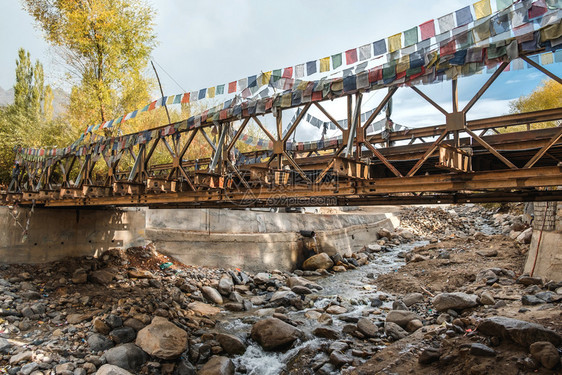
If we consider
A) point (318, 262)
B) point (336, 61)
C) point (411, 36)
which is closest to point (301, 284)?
point (318, 262)

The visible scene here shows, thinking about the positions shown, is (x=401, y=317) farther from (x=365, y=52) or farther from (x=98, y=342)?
(x=98, y=342)

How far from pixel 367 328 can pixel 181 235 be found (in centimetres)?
1016

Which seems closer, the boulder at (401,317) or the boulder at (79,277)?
the boulder at (401,317)

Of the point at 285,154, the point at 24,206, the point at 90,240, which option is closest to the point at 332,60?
the point at 285,154

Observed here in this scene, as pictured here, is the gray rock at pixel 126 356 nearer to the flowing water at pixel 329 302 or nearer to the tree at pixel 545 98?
the flowing water at pixel 329 302

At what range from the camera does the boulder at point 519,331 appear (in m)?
6.62

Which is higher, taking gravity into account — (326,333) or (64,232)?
(64,232)

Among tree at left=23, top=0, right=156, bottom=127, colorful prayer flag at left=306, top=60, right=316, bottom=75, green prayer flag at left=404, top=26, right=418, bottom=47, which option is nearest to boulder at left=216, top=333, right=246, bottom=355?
colorful prayer flag at left=306, top=60, right=316, bottom=75

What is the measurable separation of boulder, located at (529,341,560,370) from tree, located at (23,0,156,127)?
19481 millimetres

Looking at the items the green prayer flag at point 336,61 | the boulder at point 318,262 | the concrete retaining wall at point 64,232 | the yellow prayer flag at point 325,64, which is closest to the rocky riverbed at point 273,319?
the concrete retaining wall at point 64,232

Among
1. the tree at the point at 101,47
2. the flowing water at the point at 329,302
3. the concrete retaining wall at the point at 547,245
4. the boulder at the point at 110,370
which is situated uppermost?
the tree at the point at 101,47

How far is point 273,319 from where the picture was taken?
33.1 ft

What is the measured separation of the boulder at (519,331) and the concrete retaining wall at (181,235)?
11969mm

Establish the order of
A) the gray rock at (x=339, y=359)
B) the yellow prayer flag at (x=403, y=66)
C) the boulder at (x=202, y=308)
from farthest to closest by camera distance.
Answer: the boulder at (x=202, y=308) → the gray rock at (x=339, y=359) → the yellow prayer flag at (x=403, y=66)
